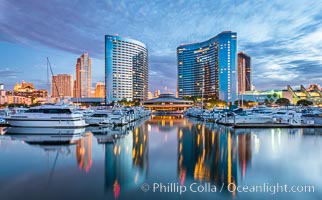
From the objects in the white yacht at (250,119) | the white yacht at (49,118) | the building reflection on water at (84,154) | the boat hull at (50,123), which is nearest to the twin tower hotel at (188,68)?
the white yacht at (49,118)

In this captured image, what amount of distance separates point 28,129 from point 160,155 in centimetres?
2184

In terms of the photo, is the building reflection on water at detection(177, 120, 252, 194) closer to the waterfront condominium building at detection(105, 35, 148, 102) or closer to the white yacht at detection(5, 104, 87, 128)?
the white yacht at detection(5, 104, 87, 128)

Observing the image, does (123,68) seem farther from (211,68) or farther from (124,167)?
(124,167)

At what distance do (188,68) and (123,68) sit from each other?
51451 mm

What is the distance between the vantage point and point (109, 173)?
43.7 feet

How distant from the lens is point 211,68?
551 ft

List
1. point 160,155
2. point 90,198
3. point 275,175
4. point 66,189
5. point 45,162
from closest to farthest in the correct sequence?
point 90,198
point 66,189
point 275,175
point 45,162
point 160,155

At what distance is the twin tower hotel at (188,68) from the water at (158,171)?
12863cm

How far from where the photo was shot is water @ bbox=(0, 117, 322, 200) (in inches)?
410

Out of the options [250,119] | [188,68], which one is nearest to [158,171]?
[250,119]

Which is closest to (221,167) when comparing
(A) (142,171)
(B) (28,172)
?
(A) (142,171)

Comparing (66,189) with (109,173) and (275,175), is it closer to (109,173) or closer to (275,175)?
(109,173)

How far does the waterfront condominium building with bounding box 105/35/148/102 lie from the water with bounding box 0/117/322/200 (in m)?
131

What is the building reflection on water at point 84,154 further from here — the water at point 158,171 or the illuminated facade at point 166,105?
the illuminated facade at point 166,105
